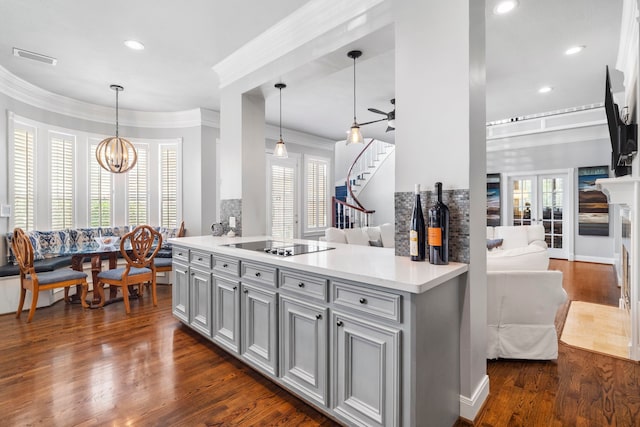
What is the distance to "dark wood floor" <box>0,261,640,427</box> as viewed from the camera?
1905 millimetres

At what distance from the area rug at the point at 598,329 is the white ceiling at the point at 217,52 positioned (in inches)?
108

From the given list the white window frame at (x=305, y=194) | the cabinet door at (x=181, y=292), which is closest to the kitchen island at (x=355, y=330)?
the cabinet door at (x=181, y=292)

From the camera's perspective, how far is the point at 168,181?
18.9 feet

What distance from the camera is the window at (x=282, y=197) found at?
21.8 ft

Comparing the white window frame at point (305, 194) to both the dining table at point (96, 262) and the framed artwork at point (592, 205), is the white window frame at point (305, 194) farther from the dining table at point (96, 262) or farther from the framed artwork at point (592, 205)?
the framed artwork at point (592, 205)

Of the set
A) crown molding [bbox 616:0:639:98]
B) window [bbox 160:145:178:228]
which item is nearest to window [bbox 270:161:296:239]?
window [bbox 160:145:178:228]

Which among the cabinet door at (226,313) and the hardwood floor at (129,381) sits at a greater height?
the cabinet door at (226,313)

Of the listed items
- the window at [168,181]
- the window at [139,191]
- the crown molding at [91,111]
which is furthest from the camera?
the window at [168,181]

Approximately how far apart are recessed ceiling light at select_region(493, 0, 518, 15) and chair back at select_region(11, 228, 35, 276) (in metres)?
4.90

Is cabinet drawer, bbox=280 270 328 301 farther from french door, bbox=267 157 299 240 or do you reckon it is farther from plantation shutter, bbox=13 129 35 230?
french door, bbox=267 157 299 240

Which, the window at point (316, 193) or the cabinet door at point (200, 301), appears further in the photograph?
the window at point (316, 193)

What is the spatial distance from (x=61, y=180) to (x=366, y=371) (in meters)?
5.32

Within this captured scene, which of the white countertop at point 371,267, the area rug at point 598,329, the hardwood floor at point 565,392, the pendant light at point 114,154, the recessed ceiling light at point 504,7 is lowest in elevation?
the hardwood floor at point 565,392

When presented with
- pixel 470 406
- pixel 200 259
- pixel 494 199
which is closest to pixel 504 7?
pixel 470 406
